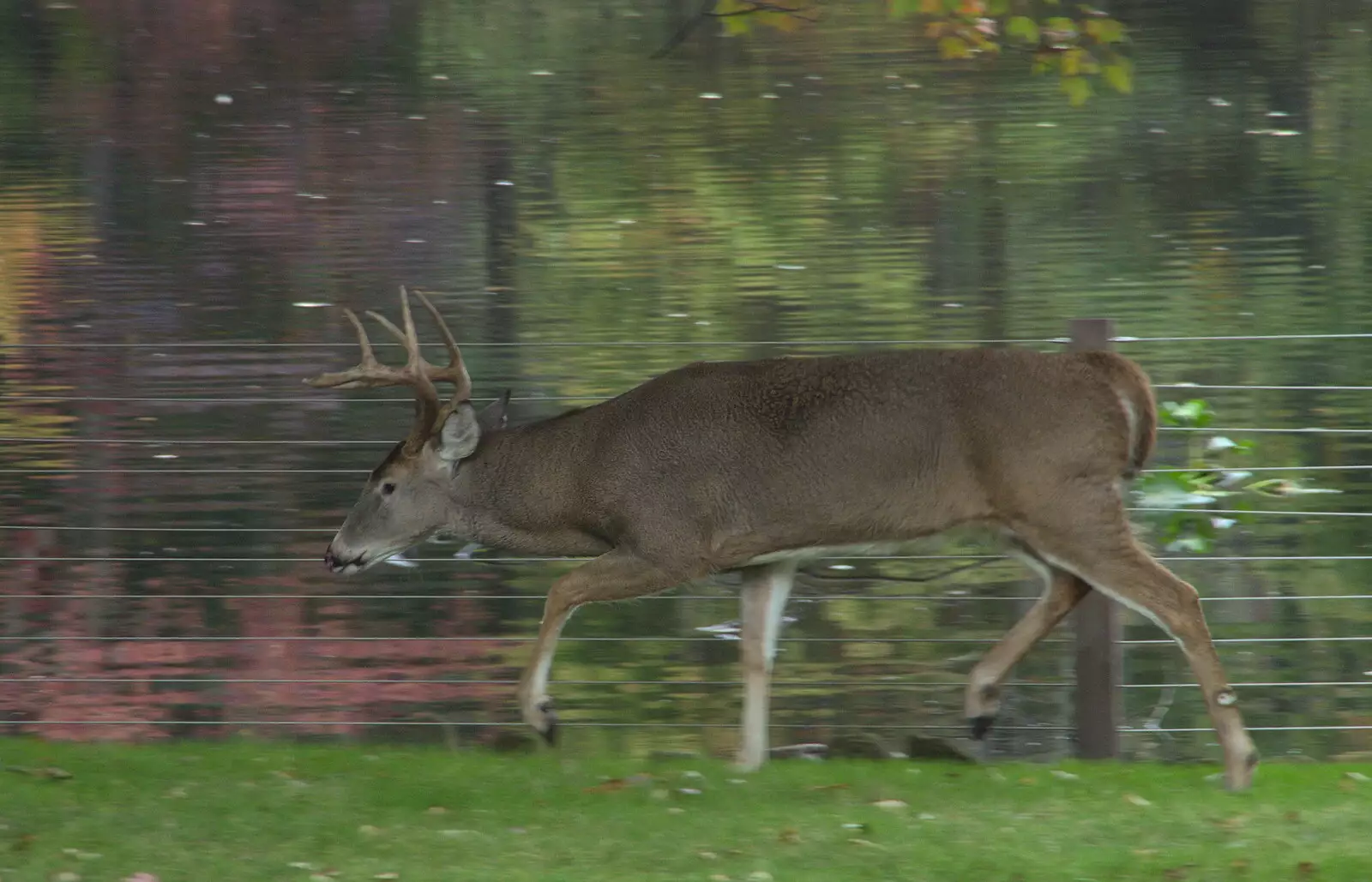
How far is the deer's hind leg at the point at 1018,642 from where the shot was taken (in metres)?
6.96

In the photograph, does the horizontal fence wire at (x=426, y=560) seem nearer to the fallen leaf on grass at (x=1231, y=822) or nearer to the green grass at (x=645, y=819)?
the green grass at (x=645, y=819)

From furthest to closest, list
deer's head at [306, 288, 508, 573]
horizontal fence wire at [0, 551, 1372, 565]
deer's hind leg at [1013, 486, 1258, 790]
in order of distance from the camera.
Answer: horizontal fence wire at [0, 551, 1372, 565] < deer's head at [306, 288, 508, 573] < deer's hind leg at [1013, 486, 1258, 790]

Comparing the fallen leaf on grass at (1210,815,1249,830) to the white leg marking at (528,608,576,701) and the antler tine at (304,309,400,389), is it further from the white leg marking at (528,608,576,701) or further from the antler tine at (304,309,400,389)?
the antler tine at (304,309,400,389)

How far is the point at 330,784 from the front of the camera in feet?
21.3

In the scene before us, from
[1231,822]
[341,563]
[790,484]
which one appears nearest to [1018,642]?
[790,484]

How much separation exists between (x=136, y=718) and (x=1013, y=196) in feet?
16.1

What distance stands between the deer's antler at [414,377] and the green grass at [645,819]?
4.08 feet

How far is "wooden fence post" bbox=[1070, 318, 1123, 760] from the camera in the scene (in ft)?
23.4

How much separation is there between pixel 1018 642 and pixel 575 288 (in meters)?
3.39

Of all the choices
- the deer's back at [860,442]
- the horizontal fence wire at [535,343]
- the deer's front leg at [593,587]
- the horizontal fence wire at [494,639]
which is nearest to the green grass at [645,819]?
the deer's front leg at [593,587]

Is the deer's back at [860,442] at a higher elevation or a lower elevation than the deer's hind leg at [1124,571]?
higher

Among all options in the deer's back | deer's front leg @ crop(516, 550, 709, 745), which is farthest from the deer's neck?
deer's front leg @ crop(516, 550, 709, 745)

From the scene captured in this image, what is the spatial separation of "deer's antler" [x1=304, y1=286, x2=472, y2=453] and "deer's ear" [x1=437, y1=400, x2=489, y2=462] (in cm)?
7

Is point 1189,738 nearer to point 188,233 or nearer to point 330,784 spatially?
point 330,784
